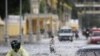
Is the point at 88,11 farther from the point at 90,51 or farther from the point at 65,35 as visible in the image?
the point at 90,51

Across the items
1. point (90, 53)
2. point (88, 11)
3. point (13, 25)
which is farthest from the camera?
point (88, 11)

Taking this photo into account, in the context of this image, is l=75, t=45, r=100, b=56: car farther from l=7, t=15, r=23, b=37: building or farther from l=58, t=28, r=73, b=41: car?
l=7, t=15, r=23, b=37: building

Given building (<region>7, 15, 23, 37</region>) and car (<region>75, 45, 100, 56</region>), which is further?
building (<region>7, 15, 23, 37</region>)

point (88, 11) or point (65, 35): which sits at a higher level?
point (65, 35)

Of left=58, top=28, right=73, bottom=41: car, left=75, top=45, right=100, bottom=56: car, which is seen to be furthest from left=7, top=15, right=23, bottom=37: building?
left=75, top=45, right=100, bottom=56: car

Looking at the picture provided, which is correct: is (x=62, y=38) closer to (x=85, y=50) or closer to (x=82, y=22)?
(x=85, y=50)

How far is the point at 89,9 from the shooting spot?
17238 cm

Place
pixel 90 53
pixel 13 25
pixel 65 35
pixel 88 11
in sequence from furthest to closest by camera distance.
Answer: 1. pixel 88 11
2. pixel 13 25
3. pixel 65 35
4. pixel 90 53

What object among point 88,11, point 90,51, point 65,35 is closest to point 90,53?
point 90,51

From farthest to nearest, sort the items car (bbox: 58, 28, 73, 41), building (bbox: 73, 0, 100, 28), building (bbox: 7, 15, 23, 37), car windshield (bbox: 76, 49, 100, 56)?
building (bbox: 73, 0, 100, 28)
building (bbox: 7, 15, 23, 37)
car (bbox: 58, 28, 73, 41)
car windshield (bbox: 76, 49, 100, 56)

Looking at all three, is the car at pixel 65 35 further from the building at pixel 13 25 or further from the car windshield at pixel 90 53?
the car windshield at pixel 90 53

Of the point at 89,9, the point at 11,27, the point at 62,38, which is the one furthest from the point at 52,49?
the point at 89,9

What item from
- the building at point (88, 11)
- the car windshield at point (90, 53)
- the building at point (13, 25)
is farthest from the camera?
the building at point (88, 11)

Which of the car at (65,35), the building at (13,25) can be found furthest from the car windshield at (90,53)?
the building at (13,25)
